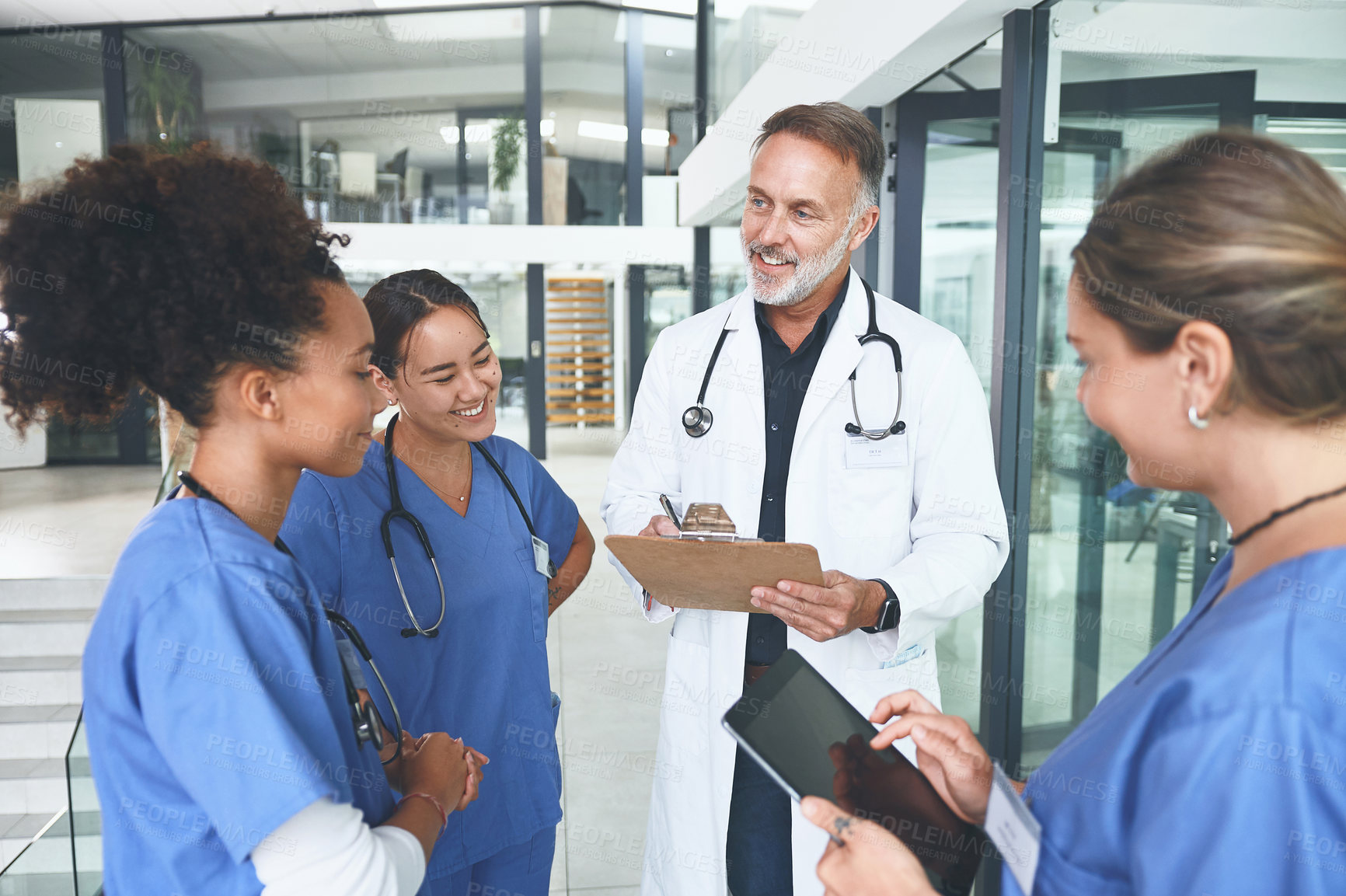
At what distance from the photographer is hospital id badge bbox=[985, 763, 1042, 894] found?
76 cm

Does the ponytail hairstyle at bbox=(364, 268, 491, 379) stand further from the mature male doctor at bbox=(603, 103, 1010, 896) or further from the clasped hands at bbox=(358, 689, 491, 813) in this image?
the clasped hands at bbox=(358, 689, 491, 813)

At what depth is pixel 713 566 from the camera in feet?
4.25

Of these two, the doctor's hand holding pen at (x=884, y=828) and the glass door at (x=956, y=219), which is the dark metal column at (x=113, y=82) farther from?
the doctor's hand holding pen at (x=884, y=828)

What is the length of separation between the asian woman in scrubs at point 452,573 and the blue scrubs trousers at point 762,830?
0.35 metres

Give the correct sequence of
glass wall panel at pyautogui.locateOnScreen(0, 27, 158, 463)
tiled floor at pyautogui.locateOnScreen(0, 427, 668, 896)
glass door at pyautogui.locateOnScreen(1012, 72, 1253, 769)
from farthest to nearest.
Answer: glass wall panel at pyautogui.locateOnScreen(0, 27, 158, 463), tiled floor at pyautogui.locateOnScreen(0, 427, 668, 896), glass door at pyautogui.locateOnScreen(1012, 72, 1253, 769)

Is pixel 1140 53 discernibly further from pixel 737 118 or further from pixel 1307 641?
pixel 737 118

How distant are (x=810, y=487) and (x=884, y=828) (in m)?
0.88

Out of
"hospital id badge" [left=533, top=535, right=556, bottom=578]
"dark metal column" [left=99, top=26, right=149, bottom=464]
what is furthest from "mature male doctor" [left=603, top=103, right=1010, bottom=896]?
"dark metal column" [left=99, top=26, right=149, bottom=464]

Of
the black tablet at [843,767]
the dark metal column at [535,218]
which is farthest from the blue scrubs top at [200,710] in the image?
the dark metal column at [535,218]

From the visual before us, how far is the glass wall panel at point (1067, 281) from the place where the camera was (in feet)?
5.02

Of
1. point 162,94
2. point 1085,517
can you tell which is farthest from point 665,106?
point 1085,517

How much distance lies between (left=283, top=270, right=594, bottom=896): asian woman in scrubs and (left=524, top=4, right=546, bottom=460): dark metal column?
26.9ft

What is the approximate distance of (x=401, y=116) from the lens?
9.77 m

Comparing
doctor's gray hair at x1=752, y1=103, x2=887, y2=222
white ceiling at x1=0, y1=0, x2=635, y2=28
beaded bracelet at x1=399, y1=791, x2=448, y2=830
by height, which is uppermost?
white ceiling at x1=0, y1=0, x2=635, y2=28
